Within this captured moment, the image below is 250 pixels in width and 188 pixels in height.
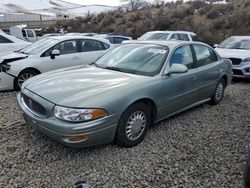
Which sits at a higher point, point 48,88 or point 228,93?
point 48,88

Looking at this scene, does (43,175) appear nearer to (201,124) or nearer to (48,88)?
(48,88)

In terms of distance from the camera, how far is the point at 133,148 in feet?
12.5

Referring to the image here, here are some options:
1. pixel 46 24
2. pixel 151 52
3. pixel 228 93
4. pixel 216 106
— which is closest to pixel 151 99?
pixel 151 52

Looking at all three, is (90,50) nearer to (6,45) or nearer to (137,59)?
(6,45)

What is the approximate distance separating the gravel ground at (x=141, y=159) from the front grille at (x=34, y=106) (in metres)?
0.54

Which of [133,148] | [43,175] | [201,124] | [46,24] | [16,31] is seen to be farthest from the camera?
[46,24]

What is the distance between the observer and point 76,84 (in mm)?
3760

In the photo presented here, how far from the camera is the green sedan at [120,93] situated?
3.26 m

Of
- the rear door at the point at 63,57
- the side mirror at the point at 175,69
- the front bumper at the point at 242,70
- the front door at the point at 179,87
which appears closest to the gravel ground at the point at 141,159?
the front door at the point at 179,87

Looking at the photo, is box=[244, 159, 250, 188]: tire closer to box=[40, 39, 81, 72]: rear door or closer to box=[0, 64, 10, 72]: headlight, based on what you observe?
box=[40, 39, 81, 72]: rear door

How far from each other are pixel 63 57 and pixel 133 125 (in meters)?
4.00

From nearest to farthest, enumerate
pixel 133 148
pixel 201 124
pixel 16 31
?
pixel 133 148 → pixel 201 124 → pixel 16 31

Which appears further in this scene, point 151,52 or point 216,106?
point 216,106

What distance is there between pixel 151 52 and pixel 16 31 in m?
18.9
